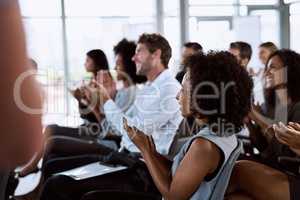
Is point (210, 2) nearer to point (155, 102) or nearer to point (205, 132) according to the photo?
point (155, 102)

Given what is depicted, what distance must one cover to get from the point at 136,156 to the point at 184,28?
5489 millimetres

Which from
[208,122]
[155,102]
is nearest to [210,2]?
[155,102]

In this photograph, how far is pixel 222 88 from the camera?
1538 millimetres

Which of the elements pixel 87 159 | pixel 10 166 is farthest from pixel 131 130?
pixel 87 159

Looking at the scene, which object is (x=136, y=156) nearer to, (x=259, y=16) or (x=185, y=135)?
(x=185, y=135)

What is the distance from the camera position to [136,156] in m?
2.41

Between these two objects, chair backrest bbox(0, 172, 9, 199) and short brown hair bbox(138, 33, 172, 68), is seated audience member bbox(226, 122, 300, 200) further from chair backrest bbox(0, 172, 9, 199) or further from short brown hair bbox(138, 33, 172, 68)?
short brown hair bbox(138, 33, 172, 68)

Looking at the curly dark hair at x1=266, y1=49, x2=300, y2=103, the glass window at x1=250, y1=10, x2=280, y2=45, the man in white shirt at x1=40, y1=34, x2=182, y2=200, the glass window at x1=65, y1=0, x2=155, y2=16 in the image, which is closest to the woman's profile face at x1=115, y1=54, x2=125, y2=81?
the man in white shirt at x1=40, y1=34, x2=182, y2=200

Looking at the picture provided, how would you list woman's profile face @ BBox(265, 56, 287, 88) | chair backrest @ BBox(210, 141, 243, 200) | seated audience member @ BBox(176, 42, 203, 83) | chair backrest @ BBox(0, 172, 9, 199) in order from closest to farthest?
1. chair backrest @ BBox(0, 172, 9, 199)
2. chair backrest @ BBox(210, 141, 243, 200)
3. seated audience member @ BBox(176, 42, 203, 83)
4. woman's profile face @ BBox(265, 56, 287, 88)

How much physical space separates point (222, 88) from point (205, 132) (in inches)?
6.3

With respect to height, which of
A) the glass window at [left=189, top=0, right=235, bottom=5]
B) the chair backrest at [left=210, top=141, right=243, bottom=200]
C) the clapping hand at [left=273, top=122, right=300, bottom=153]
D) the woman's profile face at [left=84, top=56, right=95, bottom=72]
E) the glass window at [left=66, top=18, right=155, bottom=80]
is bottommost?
the chair backrest at [left=210, top=141, right=243, bottom=200]

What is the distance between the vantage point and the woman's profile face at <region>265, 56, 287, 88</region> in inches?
99.7

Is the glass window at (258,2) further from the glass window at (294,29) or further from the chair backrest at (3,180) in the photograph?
the chair backrest at (3,180)

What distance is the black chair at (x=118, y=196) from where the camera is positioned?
76.2 inches
